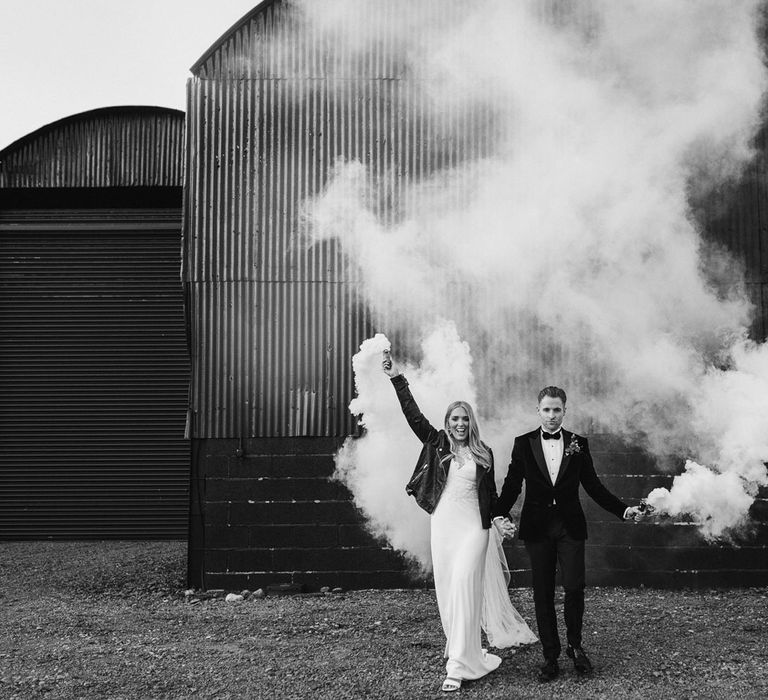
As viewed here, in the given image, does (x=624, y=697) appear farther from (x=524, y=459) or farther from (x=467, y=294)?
(x=467, y=294)

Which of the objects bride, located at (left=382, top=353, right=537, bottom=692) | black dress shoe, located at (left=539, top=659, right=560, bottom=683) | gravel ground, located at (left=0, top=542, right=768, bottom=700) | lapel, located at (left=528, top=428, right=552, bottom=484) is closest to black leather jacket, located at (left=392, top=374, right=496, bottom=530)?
bride, located at (left=382, top=353, right=537, bottom=692)

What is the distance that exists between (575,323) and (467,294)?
3.85 feet

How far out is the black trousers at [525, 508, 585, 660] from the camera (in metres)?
5.02

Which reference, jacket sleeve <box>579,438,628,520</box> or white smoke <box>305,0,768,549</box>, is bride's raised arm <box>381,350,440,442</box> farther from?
white smoke <box>305,0,768,549</box>

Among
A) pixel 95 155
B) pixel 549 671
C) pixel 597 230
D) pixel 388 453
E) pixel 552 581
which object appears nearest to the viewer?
pixel 549 671

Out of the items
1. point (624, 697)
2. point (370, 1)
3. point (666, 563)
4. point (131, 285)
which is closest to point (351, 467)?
point (666, 563)

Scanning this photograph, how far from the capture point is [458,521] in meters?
5.12

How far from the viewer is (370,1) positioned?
27.7 ft

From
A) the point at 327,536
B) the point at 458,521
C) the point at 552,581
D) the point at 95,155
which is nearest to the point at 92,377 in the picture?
the point at 95,155

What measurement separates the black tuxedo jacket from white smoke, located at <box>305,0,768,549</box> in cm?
277

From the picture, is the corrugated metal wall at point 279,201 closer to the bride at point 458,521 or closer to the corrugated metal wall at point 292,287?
the corrugated metal wall at point 292,287

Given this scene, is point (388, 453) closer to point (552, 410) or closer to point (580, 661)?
point (552, 410)

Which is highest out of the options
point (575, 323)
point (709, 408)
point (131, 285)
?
→ point (131, 285)

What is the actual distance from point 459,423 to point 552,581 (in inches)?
47.0
